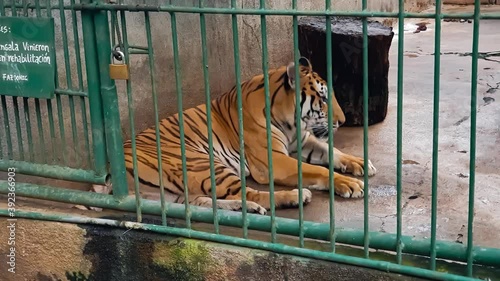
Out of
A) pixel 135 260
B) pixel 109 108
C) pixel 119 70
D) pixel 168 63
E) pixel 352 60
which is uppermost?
pixel 119 70

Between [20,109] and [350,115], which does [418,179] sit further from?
[20,109]

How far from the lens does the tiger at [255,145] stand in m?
3.60

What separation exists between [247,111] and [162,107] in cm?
63

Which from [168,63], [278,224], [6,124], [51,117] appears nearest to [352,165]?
[168,63]

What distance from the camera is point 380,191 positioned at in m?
3.63

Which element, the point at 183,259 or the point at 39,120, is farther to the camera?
the point at 39,120

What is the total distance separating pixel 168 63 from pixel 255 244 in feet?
7.01

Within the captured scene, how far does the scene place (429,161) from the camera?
405cm

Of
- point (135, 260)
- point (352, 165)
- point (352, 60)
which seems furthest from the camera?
point (352, 60)

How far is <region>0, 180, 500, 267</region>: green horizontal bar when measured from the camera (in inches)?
87.8

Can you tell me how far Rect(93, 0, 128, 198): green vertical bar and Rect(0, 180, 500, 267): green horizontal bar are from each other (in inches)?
3.8

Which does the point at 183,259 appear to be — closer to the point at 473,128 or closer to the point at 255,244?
the point at 255,244

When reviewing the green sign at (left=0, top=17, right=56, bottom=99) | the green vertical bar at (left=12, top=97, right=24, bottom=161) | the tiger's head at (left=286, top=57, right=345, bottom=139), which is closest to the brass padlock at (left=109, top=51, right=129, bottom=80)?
the green sign at (left=0, top=17, right=56, bottom=99)

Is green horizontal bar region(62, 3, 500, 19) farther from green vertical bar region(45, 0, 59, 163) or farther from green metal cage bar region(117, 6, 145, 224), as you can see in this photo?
green vertical bar region(45, 0, 59, 163)
